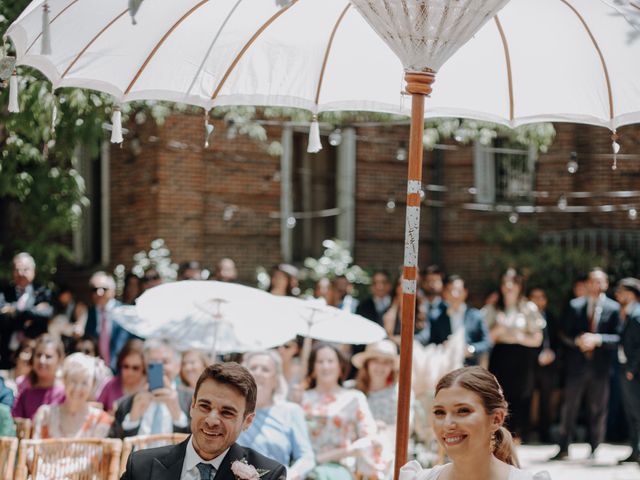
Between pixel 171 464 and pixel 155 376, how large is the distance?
3.43m

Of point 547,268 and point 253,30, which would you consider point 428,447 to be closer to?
point 253,30

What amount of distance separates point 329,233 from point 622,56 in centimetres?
1202

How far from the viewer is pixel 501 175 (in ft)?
59.4

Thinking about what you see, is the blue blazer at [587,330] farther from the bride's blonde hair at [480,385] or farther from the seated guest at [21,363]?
the bride's blonde hair at [480,385]

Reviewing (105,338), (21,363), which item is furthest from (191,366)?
(105,338)

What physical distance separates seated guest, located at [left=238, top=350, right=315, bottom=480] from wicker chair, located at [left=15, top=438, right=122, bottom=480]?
1.02 m

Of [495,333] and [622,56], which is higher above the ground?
[622,56]

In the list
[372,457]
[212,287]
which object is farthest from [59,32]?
[372,457]

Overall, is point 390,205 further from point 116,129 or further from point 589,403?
point 116,129

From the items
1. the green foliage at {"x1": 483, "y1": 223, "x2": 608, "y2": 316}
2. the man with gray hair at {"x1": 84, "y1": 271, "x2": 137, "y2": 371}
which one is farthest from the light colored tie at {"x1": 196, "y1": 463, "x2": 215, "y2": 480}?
the green foliage at {"x1": 483, "y1": 223, "x2": 608, "y2": 316}

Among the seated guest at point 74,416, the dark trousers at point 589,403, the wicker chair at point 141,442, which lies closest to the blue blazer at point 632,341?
the dark trousers at point 589,403

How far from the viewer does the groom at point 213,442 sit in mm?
4230

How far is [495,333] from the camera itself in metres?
12.4

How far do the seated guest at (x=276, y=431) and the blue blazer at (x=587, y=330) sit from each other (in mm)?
5567
